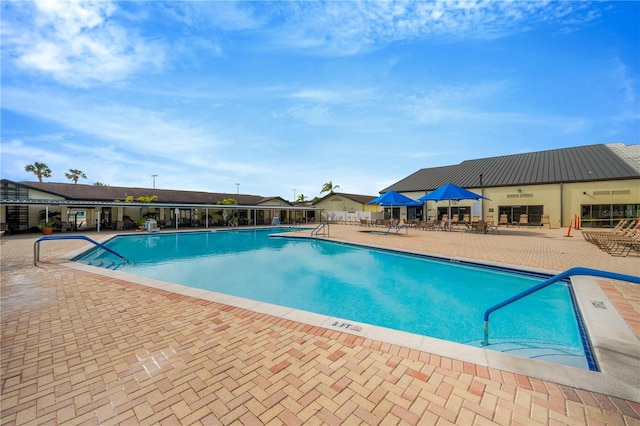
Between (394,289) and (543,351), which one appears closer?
(543,351)

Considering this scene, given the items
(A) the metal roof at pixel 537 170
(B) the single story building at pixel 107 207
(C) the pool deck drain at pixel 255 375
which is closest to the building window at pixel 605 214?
(A) the metal roof at pixel 537 170

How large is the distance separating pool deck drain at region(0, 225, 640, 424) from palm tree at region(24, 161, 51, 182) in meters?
49.0

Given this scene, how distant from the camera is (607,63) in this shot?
10297 mm

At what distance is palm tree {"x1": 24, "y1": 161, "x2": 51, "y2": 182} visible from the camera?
3698 cm

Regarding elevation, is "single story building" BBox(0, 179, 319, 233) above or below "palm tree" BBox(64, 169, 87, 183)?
below

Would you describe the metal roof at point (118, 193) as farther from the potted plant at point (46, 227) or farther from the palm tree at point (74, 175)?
the palm tree at point (74, 175)

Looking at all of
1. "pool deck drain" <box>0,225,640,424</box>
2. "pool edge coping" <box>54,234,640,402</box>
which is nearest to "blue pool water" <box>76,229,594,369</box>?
"pool edge coping" <box>54,234,640,402</box>

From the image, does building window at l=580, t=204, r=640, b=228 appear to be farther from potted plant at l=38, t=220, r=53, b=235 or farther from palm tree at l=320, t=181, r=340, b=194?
potted plant at l=38, t=220, r=53, b=235

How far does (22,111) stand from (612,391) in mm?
15991

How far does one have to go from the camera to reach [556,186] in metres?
19.9

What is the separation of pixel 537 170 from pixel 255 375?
27.8 meters

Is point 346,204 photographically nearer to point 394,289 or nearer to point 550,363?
point 394,289

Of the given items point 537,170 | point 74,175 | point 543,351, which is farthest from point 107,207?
point 74,175

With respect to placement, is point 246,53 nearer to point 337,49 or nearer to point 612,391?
point 337,49
